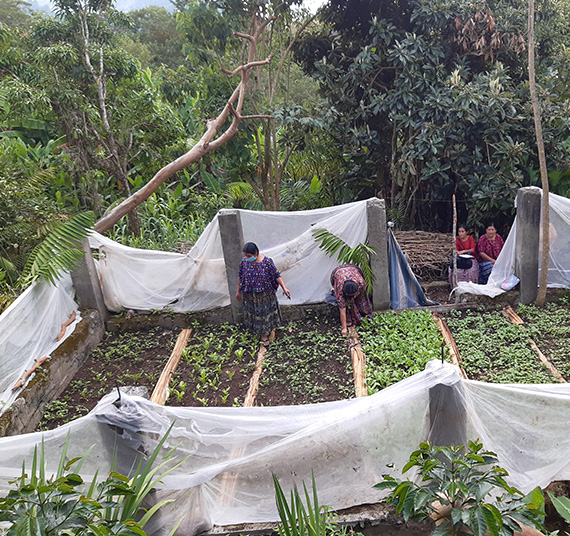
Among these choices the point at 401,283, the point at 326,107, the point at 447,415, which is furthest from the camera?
the point at 326,107

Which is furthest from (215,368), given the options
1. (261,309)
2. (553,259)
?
(553,259)

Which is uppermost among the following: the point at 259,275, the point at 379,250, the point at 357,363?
the point at 379,250

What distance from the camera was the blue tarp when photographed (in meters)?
5.46

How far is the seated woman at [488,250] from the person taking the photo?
5805mm

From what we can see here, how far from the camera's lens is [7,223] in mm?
5305

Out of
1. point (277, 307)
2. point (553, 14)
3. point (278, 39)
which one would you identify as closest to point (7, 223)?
point (277, 307)

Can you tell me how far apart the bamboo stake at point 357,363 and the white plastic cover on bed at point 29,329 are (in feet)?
9.49

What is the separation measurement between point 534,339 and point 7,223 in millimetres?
5467

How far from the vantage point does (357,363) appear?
462 cm

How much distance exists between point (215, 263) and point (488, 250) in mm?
3171

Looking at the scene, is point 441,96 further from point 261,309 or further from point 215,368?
point 215,368

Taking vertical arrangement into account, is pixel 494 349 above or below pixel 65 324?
below

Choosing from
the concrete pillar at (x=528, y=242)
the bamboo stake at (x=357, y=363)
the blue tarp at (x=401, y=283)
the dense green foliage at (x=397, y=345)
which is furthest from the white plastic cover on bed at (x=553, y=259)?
the bamboo stake at (x=357, y=363)

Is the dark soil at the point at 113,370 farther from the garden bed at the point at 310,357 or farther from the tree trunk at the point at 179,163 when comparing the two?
the tree trunk at the point at 179,163
